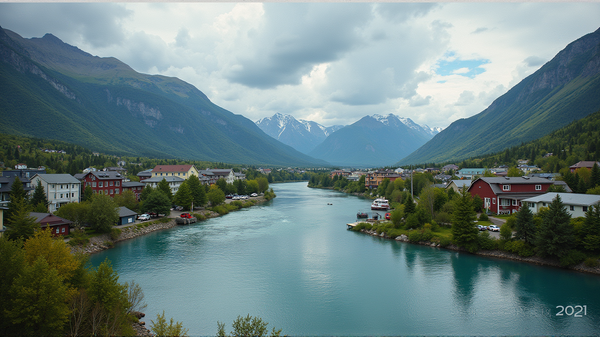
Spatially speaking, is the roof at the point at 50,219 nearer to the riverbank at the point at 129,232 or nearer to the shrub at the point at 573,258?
the riverbank at the point at 129,232

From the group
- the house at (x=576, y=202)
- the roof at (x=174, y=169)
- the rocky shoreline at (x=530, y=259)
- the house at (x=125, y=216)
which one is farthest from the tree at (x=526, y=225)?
the roof at (x=174, y=169)

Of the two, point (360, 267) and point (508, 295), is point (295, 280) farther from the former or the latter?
point (508, 295)

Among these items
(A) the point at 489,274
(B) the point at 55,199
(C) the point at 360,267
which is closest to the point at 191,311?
(C) the point at 360,267

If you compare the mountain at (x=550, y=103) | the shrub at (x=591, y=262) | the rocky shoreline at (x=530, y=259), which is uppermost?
the mountain at (x=550, y=103)

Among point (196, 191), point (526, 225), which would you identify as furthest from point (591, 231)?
point (196, 191)

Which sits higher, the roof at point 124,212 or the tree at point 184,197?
the tree at point 184,197

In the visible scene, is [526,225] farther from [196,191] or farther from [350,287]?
[196,191]

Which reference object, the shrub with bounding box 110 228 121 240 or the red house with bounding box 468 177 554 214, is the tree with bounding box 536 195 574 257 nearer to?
the red house with bounding box 468 177 554 214
